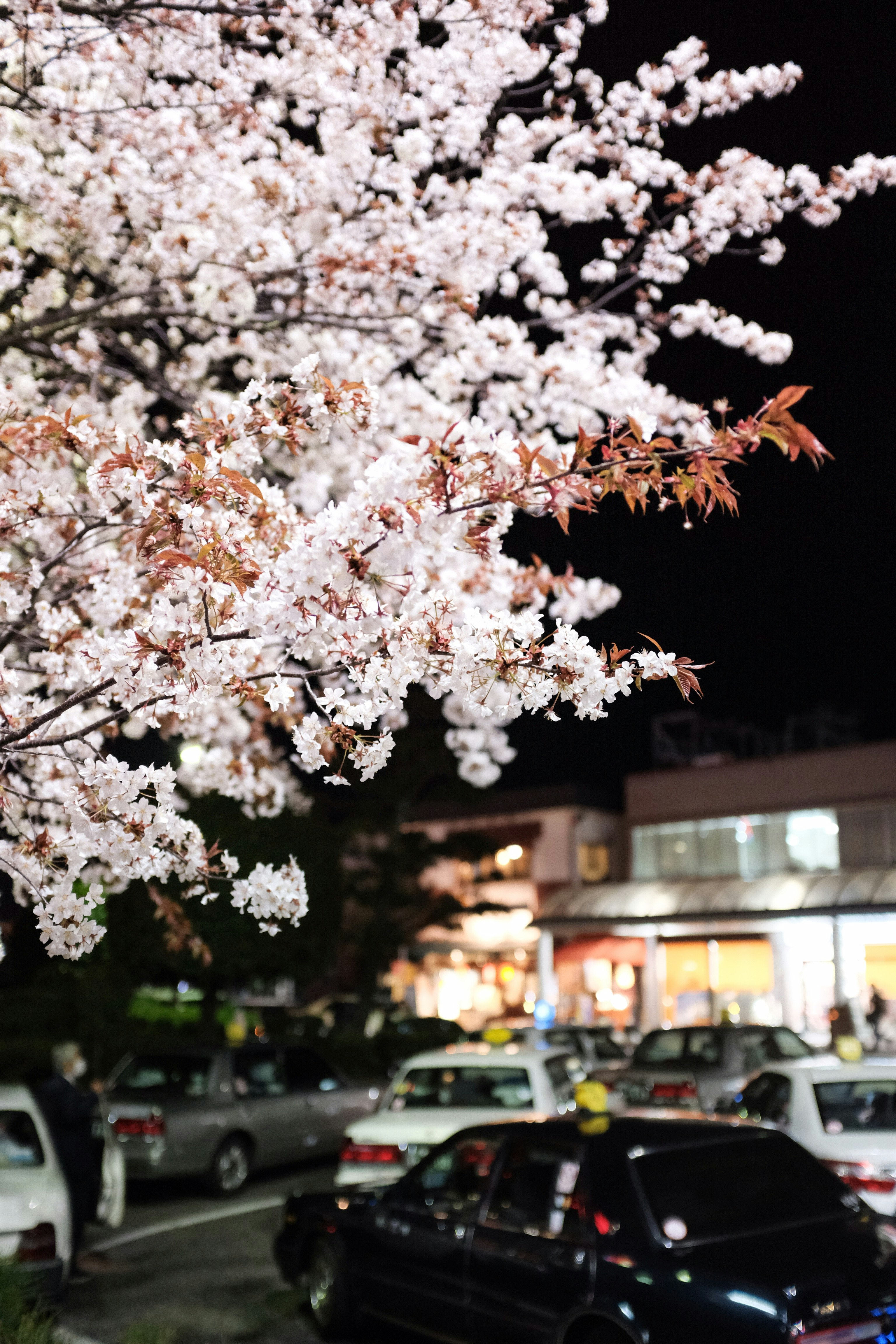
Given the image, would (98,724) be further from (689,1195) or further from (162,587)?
(689,1195)

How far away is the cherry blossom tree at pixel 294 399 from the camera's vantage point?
3723mm

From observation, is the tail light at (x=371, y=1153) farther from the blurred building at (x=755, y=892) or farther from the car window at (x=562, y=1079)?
the blurred building at (x=755, y=892)

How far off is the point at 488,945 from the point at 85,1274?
1351 inches

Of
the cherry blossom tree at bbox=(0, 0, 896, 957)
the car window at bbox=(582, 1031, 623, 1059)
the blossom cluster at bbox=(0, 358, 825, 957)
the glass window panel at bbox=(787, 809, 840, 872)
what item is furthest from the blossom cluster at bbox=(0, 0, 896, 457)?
the glass window panel at bbox=(787, 809, 840, 872)

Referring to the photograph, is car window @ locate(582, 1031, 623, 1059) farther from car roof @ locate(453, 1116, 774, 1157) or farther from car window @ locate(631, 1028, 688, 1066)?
car roof @ locate(453, 1116, 774, 1157)

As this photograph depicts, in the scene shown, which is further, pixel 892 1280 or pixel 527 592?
pixel 527 592

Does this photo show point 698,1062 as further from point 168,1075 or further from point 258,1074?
point 168,1075

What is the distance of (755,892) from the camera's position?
34.1 m

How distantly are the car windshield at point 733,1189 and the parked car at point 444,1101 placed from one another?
3.26 meters

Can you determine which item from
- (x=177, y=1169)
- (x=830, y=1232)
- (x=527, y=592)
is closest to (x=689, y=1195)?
(x=830, y=1232)

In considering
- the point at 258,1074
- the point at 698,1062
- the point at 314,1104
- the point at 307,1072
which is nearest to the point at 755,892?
the point at 698,1062

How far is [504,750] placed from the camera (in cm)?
1214

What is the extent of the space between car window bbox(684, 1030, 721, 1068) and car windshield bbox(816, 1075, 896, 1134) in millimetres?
6498

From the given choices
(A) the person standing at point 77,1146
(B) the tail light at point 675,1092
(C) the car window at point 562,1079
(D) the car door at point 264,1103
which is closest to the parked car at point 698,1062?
(B) the tail light at point 675,1092
